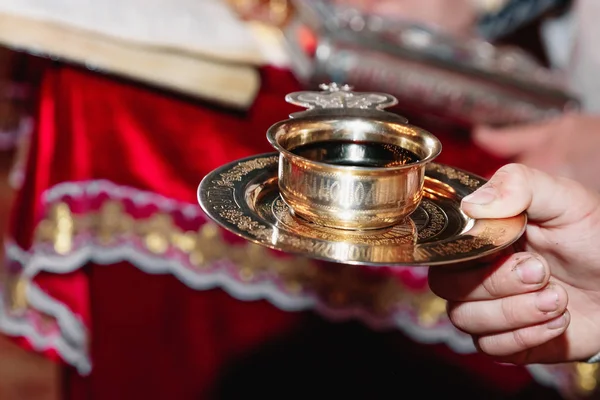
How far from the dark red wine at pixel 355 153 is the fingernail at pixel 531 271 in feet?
0.32

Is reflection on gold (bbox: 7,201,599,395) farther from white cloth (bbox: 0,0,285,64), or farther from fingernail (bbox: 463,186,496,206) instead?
fingernail (bbox: 463,186,496,206)

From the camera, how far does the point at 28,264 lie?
2.88 feet

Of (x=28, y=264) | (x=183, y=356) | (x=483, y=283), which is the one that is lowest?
(x=183, y=356)

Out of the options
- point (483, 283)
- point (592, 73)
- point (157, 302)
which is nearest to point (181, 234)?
point (157, 302)

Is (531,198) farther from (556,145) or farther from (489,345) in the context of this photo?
(556,145)

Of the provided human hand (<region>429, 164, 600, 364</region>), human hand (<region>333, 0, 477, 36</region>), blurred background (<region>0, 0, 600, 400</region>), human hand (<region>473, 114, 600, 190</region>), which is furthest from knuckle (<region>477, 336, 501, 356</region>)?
human hand (<region>333, 0, 477, 36</region>)

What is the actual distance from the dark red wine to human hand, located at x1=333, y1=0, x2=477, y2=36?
86 cm

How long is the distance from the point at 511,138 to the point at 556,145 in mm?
60

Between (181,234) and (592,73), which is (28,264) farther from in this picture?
(592,73)

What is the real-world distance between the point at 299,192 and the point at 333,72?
21.6 inches

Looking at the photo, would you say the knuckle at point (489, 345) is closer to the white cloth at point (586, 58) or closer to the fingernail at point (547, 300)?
the fingernail at point (547, 300)

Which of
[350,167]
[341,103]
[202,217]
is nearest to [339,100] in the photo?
[341,103]

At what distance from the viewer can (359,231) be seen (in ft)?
1.36

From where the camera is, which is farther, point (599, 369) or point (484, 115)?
point (484, 115)
